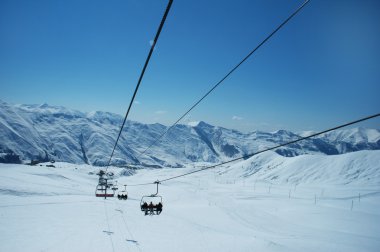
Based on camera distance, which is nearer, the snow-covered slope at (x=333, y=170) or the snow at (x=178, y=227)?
the snow at (x=178, y=227)

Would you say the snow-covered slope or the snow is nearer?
the snow

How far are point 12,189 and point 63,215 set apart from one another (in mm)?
27267

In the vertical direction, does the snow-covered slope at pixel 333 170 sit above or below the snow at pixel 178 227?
above

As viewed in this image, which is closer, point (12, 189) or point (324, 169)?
point (12, 189)

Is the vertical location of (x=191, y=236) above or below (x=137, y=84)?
below

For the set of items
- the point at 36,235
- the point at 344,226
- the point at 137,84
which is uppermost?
the point at 137,84

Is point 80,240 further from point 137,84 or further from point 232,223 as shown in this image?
point 232,223

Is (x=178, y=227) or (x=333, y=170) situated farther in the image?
(x=333, y=170)

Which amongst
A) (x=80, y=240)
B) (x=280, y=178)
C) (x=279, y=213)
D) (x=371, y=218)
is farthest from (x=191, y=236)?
(x=280, y=178)

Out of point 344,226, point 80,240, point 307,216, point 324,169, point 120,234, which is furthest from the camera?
point 324,169

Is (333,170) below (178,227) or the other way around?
the other way around

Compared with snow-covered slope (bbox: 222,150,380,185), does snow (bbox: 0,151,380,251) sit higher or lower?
lower

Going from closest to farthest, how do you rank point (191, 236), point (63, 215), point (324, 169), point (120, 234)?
point (120, 234) < point (191, 236) < point (63, 215) < point (324, 169)

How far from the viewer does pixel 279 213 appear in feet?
220
